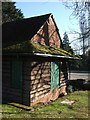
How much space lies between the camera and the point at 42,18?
17297mm

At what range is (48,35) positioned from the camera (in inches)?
676

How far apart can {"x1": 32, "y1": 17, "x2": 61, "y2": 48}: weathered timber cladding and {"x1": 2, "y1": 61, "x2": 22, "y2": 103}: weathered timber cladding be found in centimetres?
226

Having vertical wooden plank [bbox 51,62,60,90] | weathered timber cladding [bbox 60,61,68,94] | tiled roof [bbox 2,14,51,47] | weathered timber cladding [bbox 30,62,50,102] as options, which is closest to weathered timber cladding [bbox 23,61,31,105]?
weathered timber cladding [bbox 30,62,50,102]

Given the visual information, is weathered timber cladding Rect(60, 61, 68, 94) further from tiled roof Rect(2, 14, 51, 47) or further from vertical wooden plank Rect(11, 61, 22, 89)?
vertical wooden plank Rect(11, 61, 22, 89)

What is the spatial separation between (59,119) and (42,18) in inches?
346

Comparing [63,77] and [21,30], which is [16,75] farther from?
[63,77]

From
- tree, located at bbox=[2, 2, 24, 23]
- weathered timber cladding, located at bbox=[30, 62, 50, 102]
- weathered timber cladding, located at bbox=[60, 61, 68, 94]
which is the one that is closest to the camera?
weathered timber cladding, located at bbox=[30, 62, 50, 102]

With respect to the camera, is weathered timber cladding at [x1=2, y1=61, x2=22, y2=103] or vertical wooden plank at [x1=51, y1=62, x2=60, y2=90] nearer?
weathered timber cladding at [x1=2, y1=61, x2=22, y2=103]

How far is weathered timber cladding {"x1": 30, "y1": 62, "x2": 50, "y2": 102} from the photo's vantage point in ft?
43.9

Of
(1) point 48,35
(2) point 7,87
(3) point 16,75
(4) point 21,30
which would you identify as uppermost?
(4) point 21,30

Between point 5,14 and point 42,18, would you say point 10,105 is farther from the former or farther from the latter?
point 5,14

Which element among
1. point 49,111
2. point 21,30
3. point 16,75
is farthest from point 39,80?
point 21,30

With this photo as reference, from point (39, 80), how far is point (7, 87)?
6.23 ft

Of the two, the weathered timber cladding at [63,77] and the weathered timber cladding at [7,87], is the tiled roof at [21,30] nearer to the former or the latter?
the weathered timber cladding at [7,87]
